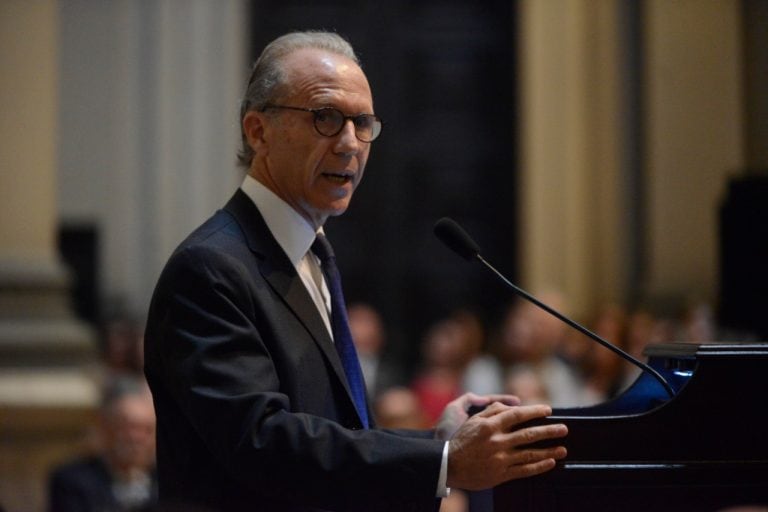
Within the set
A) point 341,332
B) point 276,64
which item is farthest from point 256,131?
point 341,332

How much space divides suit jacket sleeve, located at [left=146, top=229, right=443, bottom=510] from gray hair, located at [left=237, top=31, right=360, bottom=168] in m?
0.41

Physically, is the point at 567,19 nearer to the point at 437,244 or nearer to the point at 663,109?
the point at 663,109

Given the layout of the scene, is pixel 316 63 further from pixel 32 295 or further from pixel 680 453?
pixel 32 295

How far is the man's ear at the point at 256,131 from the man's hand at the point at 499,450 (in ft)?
2.73

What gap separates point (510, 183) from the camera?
1232cm

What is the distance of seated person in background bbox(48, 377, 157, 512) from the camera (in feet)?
20.2

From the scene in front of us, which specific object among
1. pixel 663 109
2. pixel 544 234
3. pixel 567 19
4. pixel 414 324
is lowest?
pixel 414 324

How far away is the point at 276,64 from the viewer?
3.21 meters

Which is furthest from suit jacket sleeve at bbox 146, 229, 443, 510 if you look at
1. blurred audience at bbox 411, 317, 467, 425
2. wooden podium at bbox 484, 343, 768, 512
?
blurred audience at bbox 411, 317, 467, 425

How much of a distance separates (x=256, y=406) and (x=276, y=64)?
84cm

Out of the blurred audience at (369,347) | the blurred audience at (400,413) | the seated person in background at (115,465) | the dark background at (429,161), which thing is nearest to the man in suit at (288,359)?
the seated person in background at (115,465)

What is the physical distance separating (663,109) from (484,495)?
27.3ft

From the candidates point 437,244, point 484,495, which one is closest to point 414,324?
point 437,244

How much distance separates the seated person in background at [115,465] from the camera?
615 centimetres
